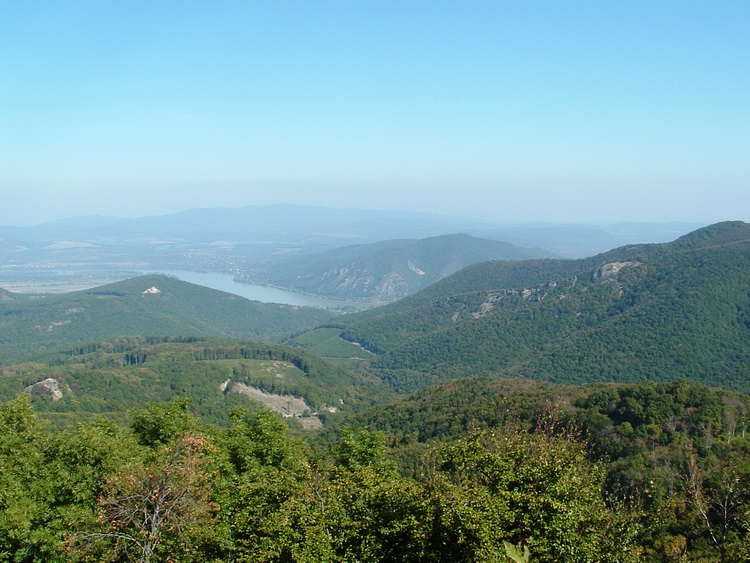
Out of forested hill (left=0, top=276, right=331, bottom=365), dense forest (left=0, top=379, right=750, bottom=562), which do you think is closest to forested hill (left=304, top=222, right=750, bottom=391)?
forested hill (left=0, top=276, right=331, bottom=365)

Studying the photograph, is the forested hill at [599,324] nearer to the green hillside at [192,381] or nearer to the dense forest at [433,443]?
the dense forest at [433,443]

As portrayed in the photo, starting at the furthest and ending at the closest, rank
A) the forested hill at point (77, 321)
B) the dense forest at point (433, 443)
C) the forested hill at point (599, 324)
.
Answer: the forested hill at point (77, 321) → the forested hill at point (599, 324) → the dense forest at point (433, 443)

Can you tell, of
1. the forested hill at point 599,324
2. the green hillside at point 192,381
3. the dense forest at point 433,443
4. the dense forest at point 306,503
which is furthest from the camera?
the forested hill at point 599,324

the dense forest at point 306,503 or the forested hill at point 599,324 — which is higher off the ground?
the dense forest at point 306,503

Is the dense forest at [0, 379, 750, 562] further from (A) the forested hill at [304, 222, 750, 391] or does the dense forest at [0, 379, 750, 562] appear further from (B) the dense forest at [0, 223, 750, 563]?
(A) the forested hill at [304, 222, 750, 391]

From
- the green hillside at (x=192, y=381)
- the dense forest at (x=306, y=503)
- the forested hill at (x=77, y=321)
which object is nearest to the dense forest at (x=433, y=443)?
the dense forest at (x=306, y=503)

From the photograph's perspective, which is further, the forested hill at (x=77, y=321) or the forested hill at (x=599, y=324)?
the forested hill at (x=77, y=321)

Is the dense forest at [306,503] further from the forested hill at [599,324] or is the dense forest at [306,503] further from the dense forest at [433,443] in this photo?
the forested hill at [599,324]
